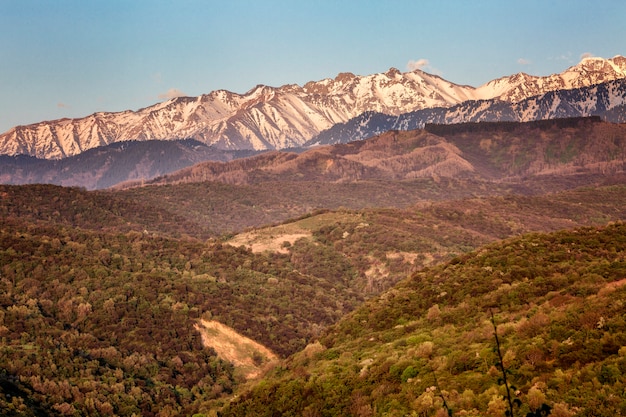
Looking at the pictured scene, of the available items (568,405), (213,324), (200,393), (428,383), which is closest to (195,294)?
(213,324)

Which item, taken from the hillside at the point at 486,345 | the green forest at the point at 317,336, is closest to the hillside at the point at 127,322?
the green forest at the point at 317,336

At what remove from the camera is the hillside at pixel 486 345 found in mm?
33969

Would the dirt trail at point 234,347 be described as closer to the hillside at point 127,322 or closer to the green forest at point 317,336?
the hillside at point 127,322

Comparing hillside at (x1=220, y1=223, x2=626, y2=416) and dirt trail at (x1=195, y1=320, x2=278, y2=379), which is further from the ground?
hillside at (x1=220, y1=223, x2=626, y2=416)

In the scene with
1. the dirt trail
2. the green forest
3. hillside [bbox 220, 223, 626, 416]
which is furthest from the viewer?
the dirt trail

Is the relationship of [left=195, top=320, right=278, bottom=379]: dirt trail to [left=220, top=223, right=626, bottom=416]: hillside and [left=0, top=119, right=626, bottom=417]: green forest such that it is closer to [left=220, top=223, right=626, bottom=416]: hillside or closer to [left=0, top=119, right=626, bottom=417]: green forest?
[left=0, top=119, right=626, bottom=417]: green forest

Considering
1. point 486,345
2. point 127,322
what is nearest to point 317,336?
point 127,322

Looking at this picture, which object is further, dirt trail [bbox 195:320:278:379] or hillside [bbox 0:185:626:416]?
dirt trail [bbox 195:320:278:379]

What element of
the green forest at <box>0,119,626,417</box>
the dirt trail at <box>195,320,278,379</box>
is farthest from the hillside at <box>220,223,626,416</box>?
the dirt trail at <box>195,320,278,379</box>

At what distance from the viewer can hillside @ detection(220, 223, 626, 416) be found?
111ft

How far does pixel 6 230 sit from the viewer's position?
A: 553ft

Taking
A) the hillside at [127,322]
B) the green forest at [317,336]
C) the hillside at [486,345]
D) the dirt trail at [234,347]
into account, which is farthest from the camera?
the dirt trail at [234,347]

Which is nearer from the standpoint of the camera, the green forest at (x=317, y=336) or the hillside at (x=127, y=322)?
the green forest at (x=317, y=336)

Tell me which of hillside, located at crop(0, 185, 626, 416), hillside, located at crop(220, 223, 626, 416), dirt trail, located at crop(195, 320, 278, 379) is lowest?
dirt trail, located at crop(195, 320, 278, 379)
